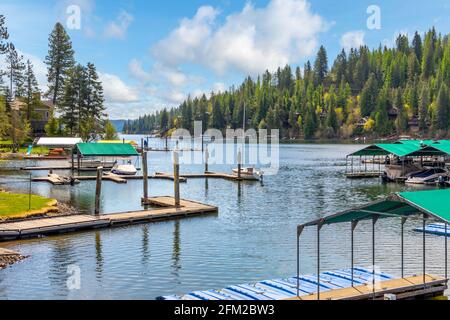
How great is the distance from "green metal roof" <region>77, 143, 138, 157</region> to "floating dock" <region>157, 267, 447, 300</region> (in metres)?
49.5

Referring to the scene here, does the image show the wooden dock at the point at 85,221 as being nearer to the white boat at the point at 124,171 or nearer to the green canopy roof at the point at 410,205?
the green canopy roof at the point at 410,205

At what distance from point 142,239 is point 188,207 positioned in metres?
9.32

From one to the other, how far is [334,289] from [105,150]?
52818 mm

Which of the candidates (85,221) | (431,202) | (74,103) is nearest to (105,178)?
(85,221)

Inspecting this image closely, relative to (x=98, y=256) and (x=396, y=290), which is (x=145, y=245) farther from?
(x=396, y=290)

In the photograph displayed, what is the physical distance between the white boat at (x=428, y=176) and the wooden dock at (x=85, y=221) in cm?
3251

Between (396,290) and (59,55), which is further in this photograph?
(59,55)

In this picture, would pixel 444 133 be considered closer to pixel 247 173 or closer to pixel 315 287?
pixel 247 173

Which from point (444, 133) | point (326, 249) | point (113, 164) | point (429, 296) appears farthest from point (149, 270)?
point (444, 133)

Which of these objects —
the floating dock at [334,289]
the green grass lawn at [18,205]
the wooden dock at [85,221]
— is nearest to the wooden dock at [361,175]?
the wooden dock at [85,221]

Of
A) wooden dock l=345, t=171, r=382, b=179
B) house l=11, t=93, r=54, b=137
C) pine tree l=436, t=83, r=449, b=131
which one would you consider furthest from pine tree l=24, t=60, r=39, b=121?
pine tree l=436, t=83, r=449, b=131

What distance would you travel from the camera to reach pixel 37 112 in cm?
12156

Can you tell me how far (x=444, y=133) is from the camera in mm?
197500

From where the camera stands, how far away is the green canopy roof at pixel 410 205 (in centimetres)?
1549
